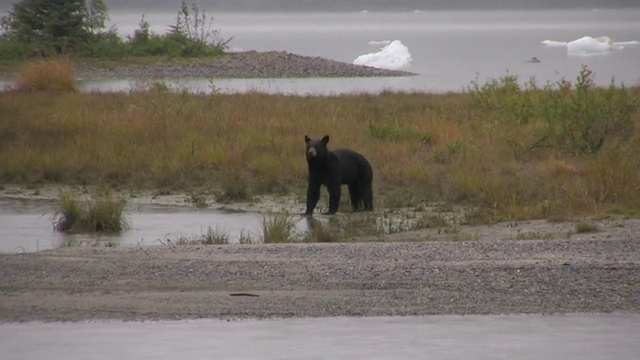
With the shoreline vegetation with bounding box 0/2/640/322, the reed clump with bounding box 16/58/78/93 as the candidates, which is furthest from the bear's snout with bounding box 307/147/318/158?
the reed clump with bounding box 16/58/78/93

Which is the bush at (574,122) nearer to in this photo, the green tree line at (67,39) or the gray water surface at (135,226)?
the gray water surface at (135,226)

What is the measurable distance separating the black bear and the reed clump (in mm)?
13517

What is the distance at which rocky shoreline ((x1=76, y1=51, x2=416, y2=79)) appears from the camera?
1997 inches

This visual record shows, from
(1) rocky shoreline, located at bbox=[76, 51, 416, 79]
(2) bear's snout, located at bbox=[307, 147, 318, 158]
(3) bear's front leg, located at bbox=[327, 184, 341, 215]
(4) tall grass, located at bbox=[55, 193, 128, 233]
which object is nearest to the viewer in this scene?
(4) tall grass, located at bbox=[55, 193, 128, 233]

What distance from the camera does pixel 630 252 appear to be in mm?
11086

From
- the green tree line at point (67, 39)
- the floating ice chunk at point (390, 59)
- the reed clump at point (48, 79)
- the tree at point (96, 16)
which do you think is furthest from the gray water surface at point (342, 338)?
the floating ice chunk at point (390, 59)

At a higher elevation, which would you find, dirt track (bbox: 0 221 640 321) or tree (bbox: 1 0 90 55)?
tree (bbox: 1 0 90 55)

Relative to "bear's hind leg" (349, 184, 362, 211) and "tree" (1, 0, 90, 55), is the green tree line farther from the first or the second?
"bear's hind leg" (349, 184, 362, 211)

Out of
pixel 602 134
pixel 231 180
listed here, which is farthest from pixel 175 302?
pixel 602 134

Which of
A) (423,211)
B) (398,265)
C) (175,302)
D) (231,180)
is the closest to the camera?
(175,302)

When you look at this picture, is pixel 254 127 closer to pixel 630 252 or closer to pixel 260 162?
pixel 260 162

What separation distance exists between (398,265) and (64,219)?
198 inches

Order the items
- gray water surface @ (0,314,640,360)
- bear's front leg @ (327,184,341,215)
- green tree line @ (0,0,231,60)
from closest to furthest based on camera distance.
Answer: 1. gray water surface @ (0,314,640,360)
2. bear's front leg @ (327,184,341,215)
3. green tree line @ (0,0,231,60)

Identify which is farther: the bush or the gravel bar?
the bush
